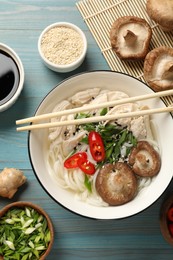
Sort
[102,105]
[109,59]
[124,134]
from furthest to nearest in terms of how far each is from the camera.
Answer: [109,59] → [124,134] → [102,105]

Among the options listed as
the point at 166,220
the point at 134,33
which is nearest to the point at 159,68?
the point at 134,33

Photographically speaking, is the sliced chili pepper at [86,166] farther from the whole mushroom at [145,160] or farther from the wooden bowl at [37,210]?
the wooden bowl at [37,210]

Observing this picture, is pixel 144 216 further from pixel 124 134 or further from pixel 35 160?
pixel 35 160

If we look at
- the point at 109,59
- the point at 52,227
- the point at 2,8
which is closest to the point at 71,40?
the point at 109,59

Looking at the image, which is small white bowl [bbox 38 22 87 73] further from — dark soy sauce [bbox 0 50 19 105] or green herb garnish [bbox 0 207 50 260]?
green herb garnish [bbox 0 207 50 260]

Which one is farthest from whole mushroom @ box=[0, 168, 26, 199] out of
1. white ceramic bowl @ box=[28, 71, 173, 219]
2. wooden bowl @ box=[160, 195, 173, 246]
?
wooden bowl @ box=[160, 195, 173, 246]

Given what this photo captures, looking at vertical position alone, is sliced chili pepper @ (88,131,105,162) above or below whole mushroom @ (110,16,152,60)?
below
